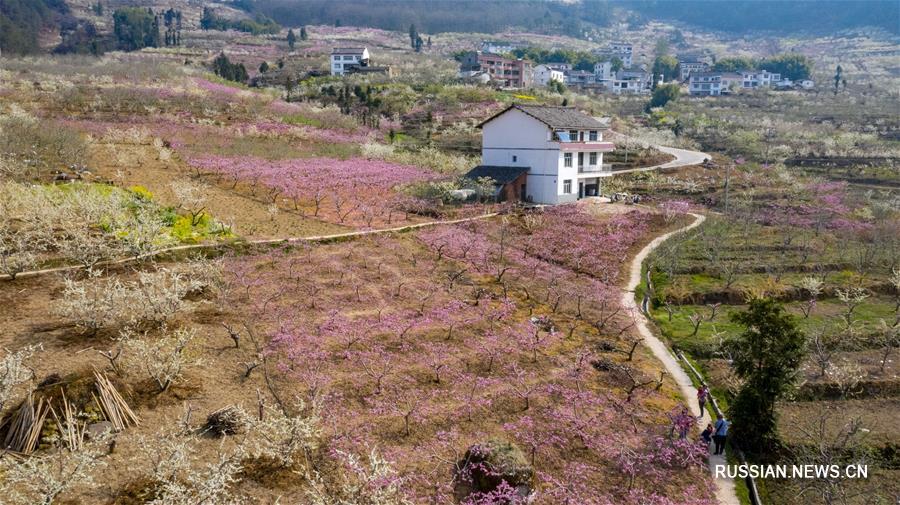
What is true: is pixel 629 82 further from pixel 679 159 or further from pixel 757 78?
pixel 679 159

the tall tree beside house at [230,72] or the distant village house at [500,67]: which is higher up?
the distant village house at [500,67]

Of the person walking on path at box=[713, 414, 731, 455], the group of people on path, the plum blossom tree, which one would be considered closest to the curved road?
the group of people on path

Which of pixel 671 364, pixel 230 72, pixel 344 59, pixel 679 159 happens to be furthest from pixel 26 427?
pixel 344 59

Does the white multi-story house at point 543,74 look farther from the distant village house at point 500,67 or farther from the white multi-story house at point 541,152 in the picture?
the white multi-story house at point 541,152

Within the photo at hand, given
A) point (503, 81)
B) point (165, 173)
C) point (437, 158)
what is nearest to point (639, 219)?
point (437, 158)

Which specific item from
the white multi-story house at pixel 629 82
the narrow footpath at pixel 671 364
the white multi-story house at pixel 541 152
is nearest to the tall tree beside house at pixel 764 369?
the narrow footpath at pixel 671 364

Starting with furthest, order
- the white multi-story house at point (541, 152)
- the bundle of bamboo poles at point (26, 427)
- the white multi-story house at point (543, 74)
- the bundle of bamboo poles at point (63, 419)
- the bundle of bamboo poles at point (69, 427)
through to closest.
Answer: the white multi-story house at point (543, 74)
the white multi-story house at point (541, 152)
the bundle of bamboo poles at point (26, 427)
the bundle of bamboo poles at point (63, 419)
the bundle of bamboo poles at point (69, 427)

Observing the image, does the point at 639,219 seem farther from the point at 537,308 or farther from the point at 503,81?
the point at 503,81
